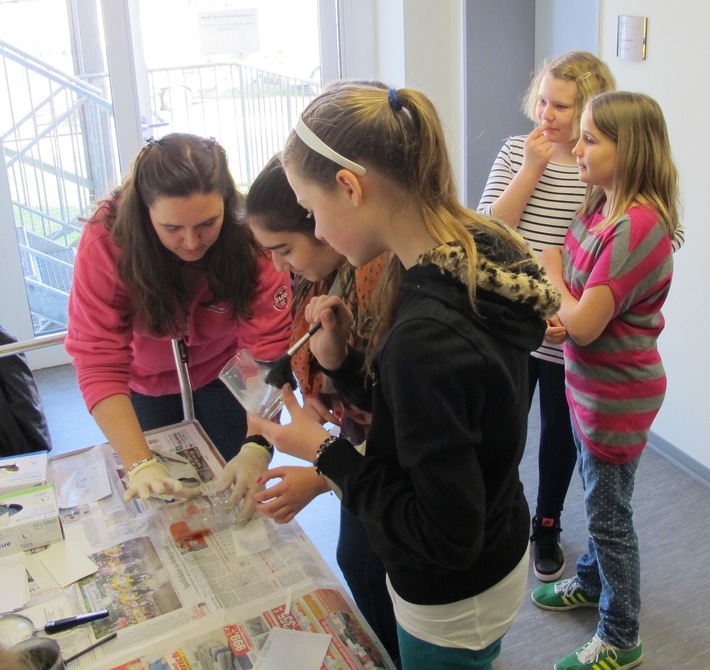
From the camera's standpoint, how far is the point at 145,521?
1218 millimetres

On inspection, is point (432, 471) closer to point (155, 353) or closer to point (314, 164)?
point (314, 164)

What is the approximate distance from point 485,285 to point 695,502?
1915mm

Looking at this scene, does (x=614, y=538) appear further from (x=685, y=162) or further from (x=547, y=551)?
(x=685, y=162)

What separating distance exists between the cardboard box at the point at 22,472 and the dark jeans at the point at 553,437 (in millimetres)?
1181

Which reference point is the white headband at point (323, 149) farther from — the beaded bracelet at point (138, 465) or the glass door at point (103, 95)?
the glass door at point (103, 95)

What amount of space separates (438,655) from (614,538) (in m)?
0.82

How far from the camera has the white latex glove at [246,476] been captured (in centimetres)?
120

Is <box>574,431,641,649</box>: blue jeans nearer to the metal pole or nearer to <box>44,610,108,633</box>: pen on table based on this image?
the metal pole

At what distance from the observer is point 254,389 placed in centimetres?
125

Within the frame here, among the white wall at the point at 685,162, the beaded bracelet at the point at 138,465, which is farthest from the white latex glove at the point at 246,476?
the white wall at the point at 685,162

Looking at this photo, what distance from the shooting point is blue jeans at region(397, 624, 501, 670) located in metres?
0.97

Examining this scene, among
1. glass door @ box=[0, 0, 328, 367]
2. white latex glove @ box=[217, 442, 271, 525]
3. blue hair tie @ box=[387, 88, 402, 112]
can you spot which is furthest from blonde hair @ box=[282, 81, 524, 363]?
glass door @ box=[0, 0, 328, 367]

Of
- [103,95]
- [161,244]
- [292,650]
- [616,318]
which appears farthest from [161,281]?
[103,95]

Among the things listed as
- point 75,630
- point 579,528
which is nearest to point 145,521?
point 75,630
